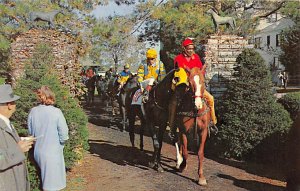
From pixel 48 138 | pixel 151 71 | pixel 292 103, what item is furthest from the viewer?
pixel 292 103

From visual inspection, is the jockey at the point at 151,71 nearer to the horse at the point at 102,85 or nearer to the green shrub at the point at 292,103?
the green shrub at the point at 292,103

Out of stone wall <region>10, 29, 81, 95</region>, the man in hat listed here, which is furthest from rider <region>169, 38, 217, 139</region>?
the man in hat

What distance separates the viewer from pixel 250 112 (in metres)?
8.98

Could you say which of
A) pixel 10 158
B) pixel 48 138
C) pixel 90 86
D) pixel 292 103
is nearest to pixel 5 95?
pixel 10 158

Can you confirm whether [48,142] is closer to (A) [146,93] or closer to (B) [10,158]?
(B) [10,158]

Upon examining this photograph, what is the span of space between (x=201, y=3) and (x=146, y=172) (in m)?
11.4

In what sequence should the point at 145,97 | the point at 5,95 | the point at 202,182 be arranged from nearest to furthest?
1. the point at 5,95
2. the point at 202,182
3. the point at 145,97

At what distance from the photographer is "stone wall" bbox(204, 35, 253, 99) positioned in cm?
1112

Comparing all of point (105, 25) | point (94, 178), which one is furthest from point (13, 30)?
point (94, 178)

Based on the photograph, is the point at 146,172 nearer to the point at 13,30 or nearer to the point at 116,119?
the point at 116,119

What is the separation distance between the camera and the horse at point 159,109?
Result: 25.6 ft

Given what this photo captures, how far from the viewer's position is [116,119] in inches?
675

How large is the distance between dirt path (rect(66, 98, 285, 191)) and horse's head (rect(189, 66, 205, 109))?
5.82 feet

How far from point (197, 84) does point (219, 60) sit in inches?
191
